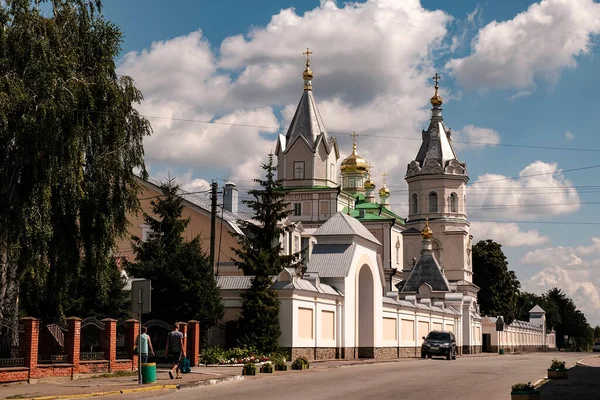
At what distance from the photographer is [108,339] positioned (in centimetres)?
2567

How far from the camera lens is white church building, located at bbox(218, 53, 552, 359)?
39.1m

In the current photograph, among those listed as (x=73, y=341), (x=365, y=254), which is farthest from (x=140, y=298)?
(x=365, y=254)

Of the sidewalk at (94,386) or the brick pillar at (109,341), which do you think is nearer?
the sidewalk at (94,386)

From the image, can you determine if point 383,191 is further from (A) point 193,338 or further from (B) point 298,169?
(A) point 193,338

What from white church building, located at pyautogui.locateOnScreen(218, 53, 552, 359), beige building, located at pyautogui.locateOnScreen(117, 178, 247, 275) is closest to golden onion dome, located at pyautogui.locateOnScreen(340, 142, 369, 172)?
white church building, located at pyautogui.locateOnScreen(218, 53, 552, 359)

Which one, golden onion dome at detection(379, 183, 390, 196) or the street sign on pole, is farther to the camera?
golden onion dome at detection(379, 183, 390, 196)

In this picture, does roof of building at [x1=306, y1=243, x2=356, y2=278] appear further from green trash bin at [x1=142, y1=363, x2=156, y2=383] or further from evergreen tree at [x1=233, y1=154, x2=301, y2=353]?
green trash bin at [x1=142, y1=363, x2=156, y2=383]

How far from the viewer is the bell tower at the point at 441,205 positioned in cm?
9256

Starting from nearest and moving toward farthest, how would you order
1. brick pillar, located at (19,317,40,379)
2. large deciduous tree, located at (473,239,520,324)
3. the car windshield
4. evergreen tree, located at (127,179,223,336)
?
brick pillar, located at (19,317,40,379) → evergreen tree, located at (127,179,223,336) → the car windshield → large deciduous tree, located at (473,239,520,324)

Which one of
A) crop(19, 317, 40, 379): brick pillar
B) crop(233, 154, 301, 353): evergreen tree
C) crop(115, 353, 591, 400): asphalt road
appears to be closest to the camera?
crop(115, 353, 591, 400): asphalt road

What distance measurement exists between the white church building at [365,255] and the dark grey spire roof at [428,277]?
83 mm

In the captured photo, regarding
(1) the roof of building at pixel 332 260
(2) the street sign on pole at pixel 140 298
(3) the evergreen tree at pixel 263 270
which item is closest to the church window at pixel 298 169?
(1) the roof of building at pixel 332 260

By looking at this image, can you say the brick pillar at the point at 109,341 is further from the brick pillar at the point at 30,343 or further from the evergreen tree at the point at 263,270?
the evergreen tree at the point at 263,270

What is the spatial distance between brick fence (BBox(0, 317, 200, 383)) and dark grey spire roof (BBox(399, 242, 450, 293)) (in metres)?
44.4
